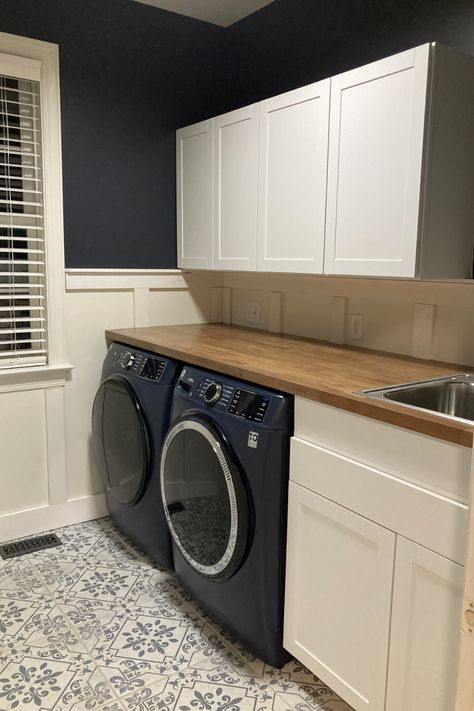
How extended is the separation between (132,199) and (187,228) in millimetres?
297

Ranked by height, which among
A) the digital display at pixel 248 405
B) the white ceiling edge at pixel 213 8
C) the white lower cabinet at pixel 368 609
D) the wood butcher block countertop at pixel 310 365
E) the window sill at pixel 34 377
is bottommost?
the white lower cabinet at pixel 368 609

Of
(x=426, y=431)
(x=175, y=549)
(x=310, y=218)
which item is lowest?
(x=175, y=549)

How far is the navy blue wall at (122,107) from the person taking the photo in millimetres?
2520

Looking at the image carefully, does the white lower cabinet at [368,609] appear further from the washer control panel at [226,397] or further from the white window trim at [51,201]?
the white window trim at [51,201]

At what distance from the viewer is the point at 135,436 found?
2.33 m

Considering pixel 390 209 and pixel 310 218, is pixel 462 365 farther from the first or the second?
pixel 310 218

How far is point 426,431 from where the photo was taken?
1.28 meters

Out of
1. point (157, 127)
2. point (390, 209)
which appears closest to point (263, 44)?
point (157, 127)

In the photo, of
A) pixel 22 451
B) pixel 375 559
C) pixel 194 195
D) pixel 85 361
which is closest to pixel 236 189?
pixel 194 195

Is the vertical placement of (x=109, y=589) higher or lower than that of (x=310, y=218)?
lower

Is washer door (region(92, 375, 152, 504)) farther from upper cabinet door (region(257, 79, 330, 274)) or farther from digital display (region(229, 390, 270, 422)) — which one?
upper cabinet door (region(257, 79, 330, 274))

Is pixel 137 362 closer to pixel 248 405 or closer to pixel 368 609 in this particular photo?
pixel 248 405

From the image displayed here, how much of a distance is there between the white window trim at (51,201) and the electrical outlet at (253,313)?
3.06 ft

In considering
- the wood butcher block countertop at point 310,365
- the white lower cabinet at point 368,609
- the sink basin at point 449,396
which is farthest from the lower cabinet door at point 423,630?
the sink basin at point 449,396
